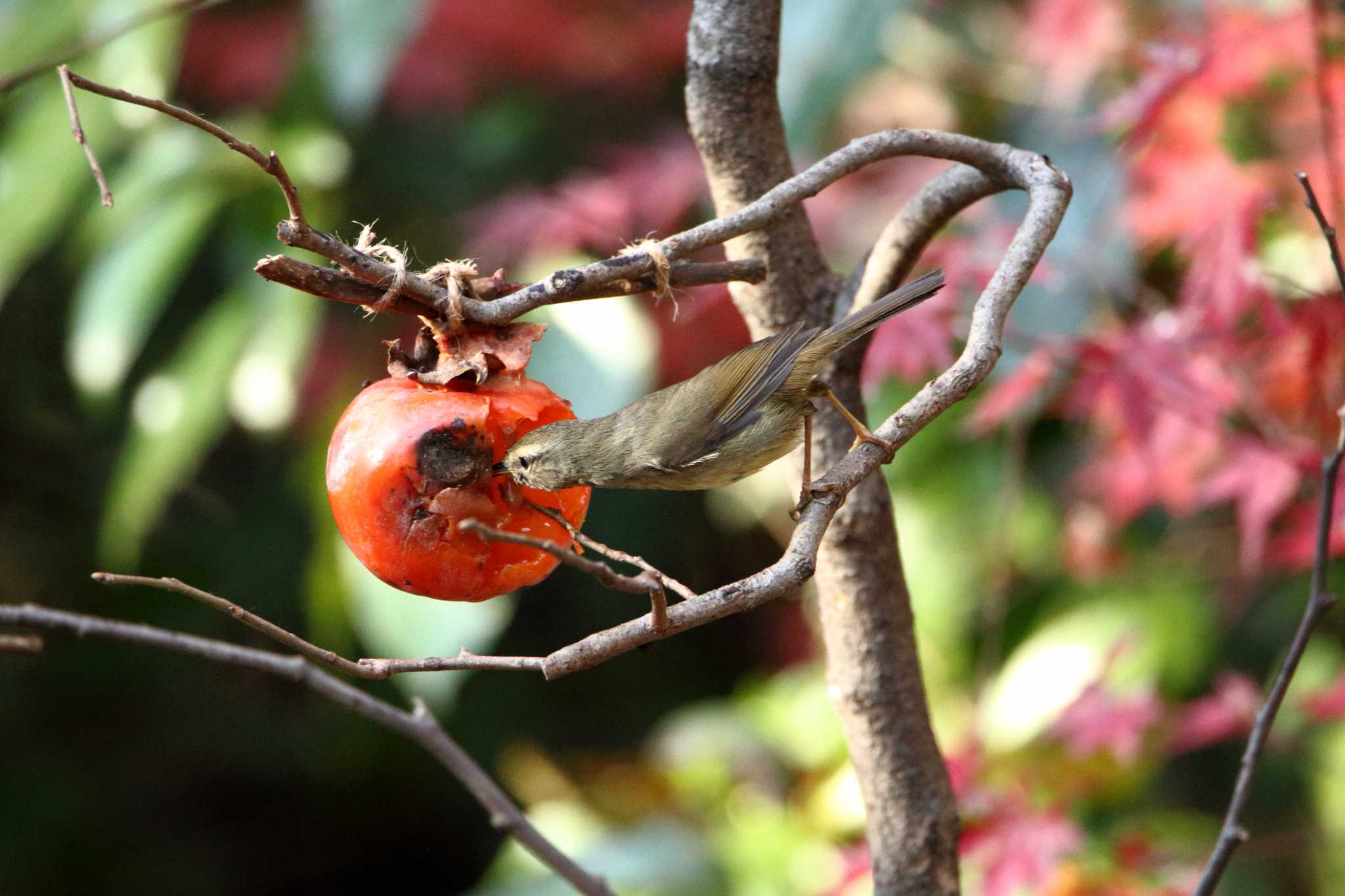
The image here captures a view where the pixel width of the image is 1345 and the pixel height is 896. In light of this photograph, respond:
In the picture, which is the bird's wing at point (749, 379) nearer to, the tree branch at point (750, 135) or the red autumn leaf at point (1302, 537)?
the tree branch at point (750, 135)

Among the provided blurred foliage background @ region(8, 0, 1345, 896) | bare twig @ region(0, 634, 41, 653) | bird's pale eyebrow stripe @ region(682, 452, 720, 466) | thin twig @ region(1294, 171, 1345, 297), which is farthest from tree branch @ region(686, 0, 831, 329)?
bare twig @ region(0, 634, 41, 653)

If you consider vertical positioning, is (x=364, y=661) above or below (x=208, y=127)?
below

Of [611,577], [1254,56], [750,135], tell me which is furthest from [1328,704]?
[611,577]

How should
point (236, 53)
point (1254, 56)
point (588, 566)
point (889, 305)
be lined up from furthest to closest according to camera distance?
point (236, 53), point (1254, 56), point (889, 305), point (588, 566)

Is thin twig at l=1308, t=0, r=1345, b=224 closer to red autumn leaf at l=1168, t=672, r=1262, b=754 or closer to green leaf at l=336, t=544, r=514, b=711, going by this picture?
red autumn leaf at l=1168, t=672, r=1262, b=754

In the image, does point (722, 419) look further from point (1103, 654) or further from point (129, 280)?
point (129, 280)

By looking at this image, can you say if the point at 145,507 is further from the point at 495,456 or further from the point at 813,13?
the point at 495,456
